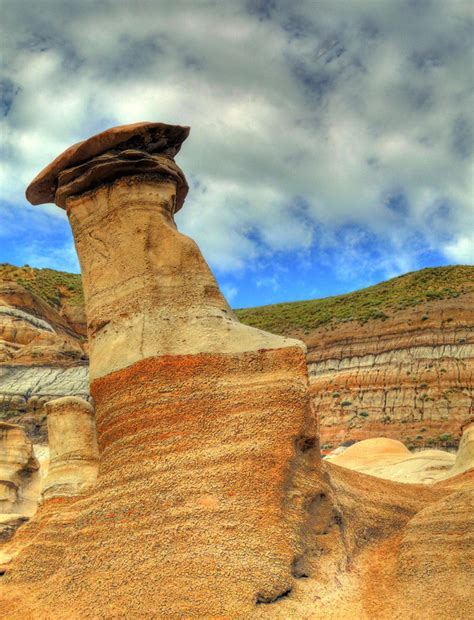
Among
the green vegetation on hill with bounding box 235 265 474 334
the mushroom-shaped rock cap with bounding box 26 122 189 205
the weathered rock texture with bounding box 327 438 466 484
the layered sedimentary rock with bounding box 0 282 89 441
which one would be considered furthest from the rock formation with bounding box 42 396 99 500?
the green vegetation on hill with bounding box 235 265 474 334

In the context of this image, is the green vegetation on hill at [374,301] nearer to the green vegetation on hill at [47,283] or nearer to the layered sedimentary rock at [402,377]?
the layered sedimentary rock at [402,377]

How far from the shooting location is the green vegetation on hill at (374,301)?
1815 inches

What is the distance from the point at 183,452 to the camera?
8242mm

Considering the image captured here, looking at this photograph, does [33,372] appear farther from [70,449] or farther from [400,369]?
[70,449]

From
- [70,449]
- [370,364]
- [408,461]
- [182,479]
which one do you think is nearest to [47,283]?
[370,364]

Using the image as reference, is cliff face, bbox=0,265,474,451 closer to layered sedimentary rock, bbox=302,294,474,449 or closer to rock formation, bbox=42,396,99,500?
layered sedimentary rock, bbox=302,294,474,449

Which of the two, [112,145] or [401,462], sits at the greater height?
[112,145]

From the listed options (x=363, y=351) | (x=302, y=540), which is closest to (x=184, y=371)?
(x=302, y=540)

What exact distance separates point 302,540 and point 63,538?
10.0 ft

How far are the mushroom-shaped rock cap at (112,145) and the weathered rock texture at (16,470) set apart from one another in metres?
6.76

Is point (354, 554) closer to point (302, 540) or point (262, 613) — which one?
point (302, 540)

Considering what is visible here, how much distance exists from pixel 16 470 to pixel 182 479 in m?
9.22

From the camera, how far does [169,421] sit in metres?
8.51

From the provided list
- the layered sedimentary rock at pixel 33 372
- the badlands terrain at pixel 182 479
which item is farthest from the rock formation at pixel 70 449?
the layered sedimentary rock at pixel 33 372
